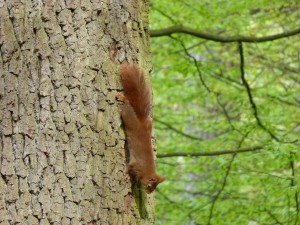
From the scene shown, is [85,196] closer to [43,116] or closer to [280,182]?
[43,116]

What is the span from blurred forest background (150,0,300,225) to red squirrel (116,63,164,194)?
66.4 inches

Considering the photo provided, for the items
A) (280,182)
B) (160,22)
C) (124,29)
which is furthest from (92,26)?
(160,22)

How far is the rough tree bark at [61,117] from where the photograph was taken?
2.01m

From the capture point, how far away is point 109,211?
2066 mm

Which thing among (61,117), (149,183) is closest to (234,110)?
(149,183)

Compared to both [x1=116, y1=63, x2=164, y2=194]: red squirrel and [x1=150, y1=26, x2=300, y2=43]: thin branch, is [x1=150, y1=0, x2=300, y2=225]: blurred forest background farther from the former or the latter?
[x1=116, y1=63, x2=164, y2=194]: red squirrel

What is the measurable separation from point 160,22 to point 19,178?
4.52 meters

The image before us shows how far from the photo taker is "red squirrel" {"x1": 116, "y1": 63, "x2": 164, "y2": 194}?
2.15 m

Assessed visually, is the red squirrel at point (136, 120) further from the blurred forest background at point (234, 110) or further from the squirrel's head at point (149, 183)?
the blurred forest background at point (234, 110)

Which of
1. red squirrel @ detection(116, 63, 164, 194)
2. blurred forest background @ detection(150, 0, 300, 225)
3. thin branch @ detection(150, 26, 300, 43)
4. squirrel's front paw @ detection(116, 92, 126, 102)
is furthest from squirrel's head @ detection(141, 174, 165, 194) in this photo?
thin branch @ detection(150, 26, 300, 43)

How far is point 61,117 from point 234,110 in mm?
4486

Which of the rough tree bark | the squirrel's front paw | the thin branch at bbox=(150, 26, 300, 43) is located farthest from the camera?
the thin branch at bbox=(150, 26, 300, 43)

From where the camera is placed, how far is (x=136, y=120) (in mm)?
2168

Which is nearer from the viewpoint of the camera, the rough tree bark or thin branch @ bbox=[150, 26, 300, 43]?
the rough tree bark
